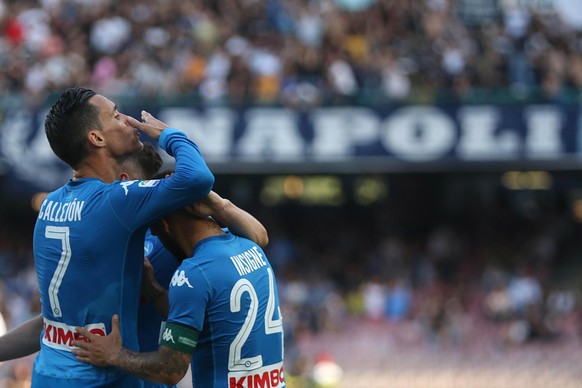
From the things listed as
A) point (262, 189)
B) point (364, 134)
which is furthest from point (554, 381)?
point (262, 189)

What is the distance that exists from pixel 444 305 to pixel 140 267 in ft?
43.7

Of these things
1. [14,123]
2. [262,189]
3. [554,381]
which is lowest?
[554,381]

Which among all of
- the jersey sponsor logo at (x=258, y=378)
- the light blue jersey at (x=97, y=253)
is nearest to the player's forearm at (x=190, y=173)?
the light blue jersey at (x=97, y=253)

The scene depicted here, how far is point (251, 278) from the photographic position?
446 cm

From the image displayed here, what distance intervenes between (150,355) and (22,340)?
83cm

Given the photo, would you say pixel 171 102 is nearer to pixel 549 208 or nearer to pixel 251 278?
pixel 549 208

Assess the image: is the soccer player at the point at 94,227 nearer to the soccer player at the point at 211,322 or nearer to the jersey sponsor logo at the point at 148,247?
the soccer player at the point at 211,322

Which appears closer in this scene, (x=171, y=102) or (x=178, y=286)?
(x=178, y=286)

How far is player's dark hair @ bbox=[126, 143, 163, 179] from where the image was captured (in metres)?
4.64

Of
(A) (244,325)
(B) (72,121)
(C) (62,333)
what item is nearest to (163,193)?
(B) (72,121)

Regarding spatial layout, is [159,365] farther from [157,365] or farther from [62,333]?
[62,333]

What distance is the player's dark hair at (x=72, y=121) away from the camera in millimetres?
4418

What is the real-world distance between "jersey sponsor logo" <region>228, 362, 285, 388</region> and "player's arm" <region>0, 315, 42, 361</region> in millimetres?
962

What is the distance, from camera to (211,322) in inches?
174
